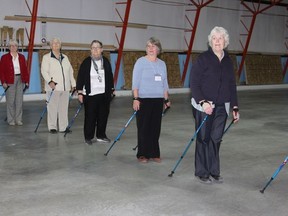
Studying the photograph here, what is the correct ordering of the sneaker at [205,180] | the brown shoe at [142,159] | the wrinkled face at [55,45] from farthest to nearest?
1. the wrinkled face at [55,45]
2. the brown shoe at [142,159]
3. the sneaker at [205,180]

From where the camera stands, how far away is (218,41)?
5.05 meters

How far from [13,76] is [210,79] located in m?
5.03

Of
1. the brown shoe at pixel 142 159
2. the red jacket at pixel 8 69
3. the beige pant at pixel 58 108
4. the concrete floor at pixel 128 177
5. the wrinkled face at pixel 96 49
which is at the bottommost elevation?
the concrete floor at pixel 128 177

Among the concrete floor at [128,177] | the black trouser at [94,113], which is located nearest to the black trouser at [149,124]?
the concrete floor at [128,177]

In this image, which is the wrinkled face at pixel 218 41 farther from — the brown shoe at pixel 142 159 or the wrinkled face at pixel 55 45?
the wrinkled face at pixel 55 45

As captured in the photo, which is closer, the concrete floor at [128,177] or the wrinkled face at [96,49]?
the concrete floor at [128,177]

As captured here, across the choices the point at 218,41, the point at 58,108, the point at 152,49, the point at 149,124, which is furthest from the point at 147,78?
the point at 58,108

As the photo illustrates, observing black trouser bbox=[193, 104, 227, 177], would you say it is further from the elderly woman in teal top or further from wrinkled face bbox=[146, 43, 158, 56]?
wrinkled face bbox=[146, 43, 158, 56]

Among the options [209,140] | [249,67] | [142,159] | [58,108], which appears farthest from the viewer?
[249,67]

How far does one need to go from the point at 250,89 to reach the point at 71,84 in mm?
14179

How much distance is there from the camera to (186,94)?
1819cm

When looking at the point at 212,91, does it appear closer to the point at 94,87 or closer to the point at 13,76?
the point at 94,87

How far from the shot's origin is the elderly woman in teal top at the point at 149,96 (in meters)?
6.16

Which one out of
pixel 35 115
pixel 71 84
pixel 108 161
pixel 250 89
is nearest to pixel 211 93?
pixel 108 161
